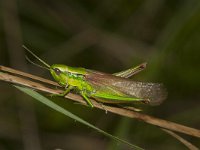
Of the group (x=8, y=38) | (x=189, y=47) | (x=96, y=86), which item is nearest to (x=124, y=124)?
(x=96, y=86)

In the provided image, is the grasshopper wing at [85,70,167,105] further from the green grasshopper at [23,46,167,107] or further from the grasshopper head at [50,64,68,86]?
the grasshopper head at [50,64,68,86]

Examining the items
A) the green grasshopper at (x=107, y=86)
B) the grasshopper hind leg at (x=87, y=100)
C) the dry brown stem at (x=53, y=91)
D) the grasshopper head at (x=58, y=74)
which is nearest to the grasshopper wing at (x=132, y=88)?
the green grasshopper at (x=107, y=86)

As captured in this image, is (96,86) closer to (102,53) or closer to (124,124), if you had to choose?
(124,124)

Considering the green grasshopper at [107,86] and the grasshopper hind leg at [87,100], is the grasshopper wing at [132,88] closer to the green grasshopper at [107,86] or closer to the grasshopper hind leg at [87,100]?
the green grasshopper at [107,86]

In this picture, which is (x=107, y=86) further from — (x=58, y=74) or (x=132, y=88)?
(x=58, y=74)

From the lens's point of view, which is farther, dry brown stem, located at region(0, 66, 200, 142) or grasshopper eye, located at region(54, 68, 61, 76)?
grasshopper eye, located at region(54, 68, 61, 76)

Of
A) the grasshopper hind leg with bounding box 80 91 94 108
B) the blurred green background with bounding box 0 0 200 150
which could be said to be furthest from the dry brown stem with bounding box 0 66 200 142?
the blurred green background with bounding box 0 0 200 150
